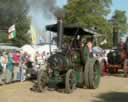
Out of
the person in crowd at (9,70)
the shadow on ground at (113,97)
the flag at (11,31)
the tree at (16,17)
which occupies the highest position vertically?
the tree at (16,17)

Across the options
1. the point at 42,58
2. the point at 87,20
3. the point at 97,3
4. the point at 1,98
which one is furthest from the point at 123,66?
the point at 97,3

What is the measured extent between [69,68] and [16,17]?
24.7 metres

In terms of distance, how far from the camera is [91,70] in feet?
42.8

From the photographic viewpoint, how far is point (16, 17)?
3672cm

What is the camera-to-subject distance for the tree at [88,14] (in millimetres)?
43188

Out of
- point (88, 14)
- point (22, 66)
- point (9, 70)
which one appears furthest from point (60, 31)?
point (88, 14)

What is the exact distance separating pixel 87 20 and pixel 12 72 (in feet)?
91.5

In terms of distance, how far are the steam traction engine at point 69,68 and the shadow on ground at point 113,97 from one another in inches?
41.5

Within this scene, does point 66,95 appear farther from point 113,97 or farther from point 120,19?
point 120,19

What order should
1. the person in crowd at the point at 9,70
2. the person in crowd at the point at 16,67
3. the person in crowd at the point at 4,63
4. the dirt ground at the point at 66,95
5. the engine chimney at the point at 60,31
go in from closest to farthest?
the dirt ground at the point at 66,95 < the engine chimney at the point at 60,31 < the person in crowd at the point at 4,63 < the person in crowd at the point at 9,70 < the person in crowd at the point at 16,67

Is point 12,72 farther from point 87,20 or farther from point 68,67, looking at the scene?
point 87,20

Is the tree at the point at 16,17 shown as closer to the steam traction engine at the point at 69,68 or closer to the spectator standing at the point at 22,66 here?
the spectator standing at the point at 22,66

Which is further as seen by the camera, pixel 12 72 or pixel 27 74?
pixel 27 74

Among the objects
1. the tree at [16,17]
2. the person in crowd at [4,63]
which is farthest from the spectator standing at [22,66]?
the tree at [16,17]
